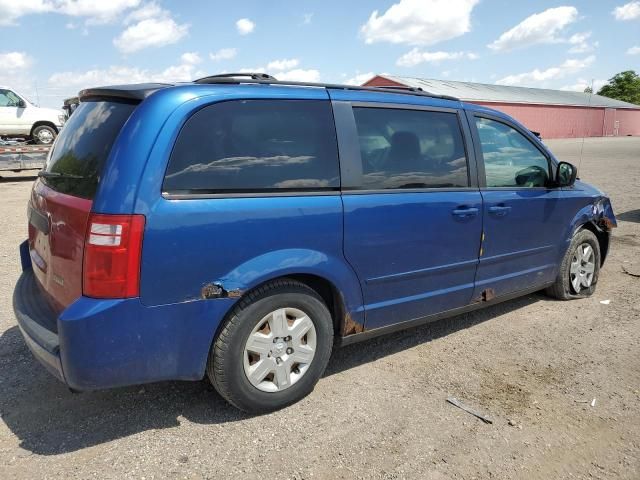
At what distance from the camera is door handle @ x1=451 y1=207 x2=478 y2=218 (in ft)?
11.8

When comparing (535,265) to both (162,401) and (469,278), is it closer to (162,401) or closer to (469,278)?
(469,278)

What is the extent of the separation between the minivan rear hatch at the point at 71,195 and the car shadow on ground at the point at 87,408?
2.23 feet

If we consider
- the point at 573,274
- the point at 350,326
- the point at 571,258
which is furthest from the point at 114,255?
the point at 573,274

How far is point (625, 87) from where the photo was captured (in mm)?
79438

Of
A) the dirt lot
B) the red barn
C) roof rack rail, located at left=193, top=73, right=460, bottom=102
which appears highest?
the red barn

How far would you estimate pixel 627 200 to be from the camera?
10.7m

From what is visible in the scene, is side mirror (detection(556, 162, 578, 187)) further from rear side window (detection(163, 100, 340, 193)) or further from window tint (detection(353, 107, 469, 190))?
rear side window (detection(163, 100, 340, 193))

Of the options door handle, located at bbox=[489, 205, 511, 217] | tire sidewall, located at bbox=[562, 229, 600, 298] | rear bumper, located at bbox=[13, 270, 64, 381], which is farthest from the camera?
tire sidewall, located at bbox=[562, 229, 600, 298]

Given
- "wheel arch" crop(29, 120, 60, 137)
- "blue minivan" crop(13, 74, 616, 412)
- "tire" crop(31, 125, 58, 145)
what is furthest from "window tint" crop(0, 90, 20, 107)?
"blue minivan" crop(13, 74, 616, 412)

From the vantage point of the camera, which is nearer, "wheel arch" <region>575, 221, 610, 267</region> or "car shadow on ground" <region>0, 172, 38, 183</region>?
"wheel arch" <region>575, 221, 610, 267</region>

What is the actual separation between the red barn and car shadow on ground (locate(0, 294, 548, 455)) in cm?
3789

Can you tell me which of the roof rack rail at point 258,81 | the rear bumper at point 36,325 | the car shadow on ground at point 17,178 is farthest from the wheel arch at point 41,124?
the roof rack rail at point 258,81

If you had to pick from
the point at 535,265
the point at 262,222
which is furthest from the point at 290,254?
the point at 535,265

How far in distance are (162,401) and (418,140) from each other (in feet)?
7.65
